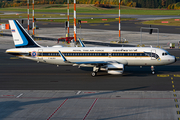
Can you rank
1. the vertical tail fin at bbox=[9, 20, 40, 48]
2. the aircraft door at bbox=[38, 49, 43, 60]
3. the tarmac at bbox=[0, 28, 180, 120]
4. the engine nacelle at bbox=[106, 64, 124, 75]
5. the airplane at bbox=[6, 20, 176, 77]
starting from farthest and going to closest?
the vertical tail fin at bbox=[9, 20, 40, 48]
the aircraft door at bbox=[38, 49, 43, 60]
the airplane at bbox=[6, 20, 176, 77]
the engine nacelle at bbox=[106, 64, 124, 75]
the tarmac at bbox=[0, 28, 180, 120]

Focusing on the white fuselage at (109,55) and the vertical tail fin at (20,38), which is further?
the vertical tail fin at (20,38)

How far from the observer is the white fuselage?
42875mm

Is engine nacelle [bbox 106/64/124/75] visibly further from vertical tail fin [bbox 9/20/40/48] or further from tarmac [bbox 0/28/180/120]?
vertical tail fin [bbox 9/20/40/48]

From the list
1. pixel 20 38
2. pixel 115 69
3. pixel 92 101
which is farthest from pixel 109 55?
pixel 20 38

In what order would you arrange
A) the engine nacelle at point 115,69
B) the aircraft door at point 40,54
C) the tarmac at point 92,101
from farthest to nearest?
the aircraft door at point 40,54 < the engine nacelle at point 115,69 < the tarmac at point 92,101

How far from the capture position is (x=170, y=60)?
141 feet

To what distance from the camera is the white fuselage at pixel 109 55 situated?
141 ft

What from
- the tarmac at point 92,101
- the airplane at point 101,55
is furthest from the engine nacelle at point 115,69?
the airplane at point 101,55

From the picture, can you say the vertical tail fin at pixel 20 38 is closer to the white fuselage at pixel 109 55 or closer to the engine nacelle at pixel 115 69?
the white fuselage at pixel 109 55

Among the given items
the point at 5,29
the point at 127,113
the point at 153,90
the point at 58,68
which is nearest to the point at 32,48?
the point at 58,68

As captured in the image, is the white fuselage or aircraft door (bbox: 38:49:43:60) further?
aircraft door (bbox: 38:49:43:60)

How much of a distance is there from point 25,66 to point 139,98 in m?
26.5

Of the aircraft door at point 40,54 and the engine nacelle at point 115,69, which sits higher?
the aircraft door at point 40,54

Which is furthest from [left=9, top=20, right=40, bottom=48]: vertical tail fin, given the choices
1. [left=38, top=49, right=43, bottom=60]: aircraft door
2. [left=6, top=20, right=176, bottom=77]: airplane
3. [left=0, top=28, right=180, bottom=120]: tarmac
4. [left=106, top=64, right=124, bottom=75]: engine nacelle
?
[left=106, top=64, right=124, bottom=75]: engine nacelle
